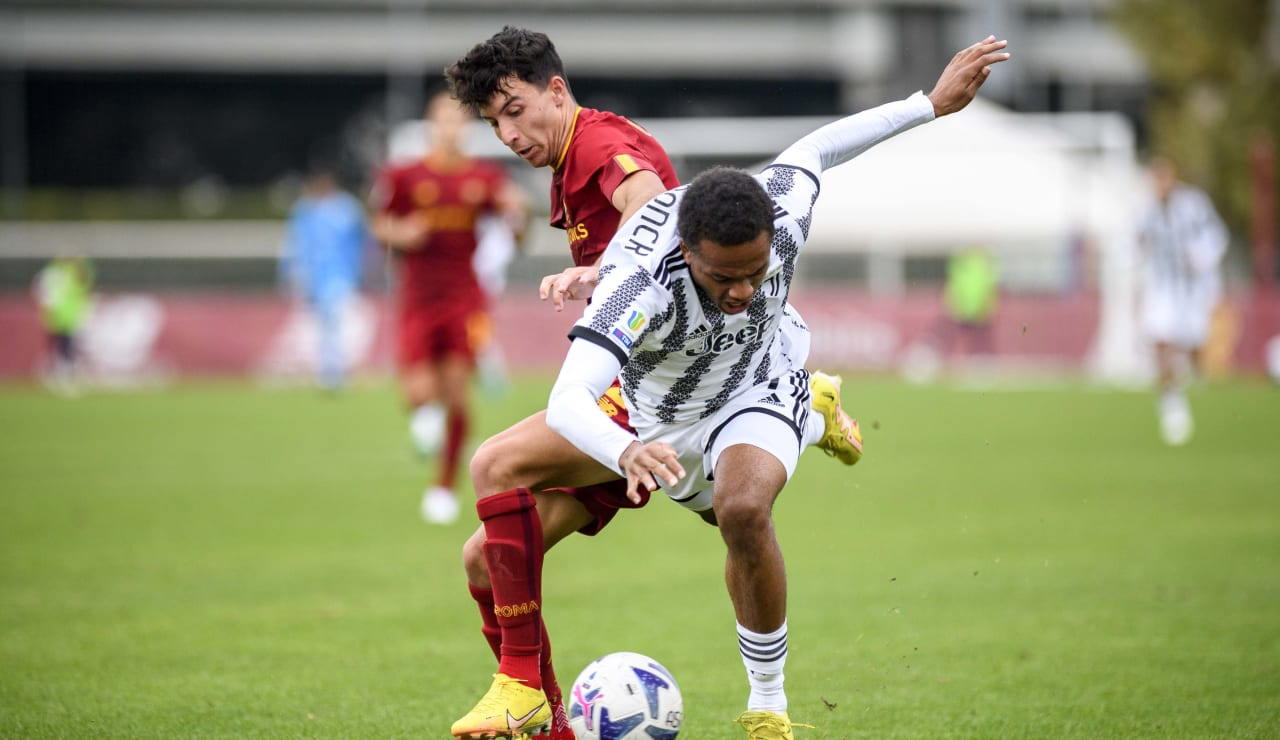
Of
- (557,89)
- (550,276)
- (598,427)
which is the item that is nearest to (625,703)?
(598,427)

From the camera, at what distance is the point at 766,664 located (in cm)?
433

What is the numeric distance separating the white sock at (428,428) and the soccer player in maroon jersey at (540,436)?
628 centimetres

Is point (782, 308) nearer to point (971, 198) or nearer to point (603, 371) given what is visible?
point (603, 371)

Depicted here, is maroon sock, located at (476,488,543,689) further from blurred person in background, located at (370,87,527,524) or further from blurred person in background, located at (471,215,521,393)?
blurred person in background, located at (471,215,521,393)

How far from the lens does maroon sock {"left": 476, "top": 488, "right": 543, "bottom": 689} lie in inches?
171

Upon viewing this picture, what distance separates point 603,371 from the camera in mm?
3979

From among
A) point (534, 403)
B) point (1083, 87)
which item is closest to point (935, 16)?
point (1083, 87)

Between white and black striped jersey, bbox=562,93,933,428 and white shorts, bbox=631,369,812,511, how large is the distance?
0.12ft

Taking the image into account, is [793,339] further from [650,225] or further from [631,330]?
[631,330]

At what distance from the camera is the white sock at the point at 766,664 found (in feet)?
14.2

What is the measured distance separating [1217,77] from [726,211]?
33748mm

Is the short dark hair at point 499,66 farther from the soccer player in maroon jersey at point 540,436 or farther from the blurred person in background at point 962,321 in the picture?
the blurred person in background at point 962,321

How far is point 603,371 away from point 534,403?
15096mm

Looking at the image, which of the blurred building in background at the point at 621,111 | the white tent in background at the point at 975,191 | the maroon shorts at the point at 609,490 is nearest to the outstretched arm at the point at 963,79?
the maroon shorts at the point at 609,490
